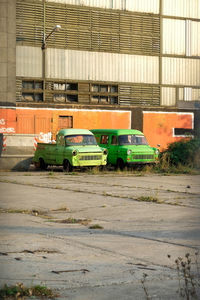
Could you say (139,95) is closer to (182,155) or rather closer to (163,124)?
(163,124)

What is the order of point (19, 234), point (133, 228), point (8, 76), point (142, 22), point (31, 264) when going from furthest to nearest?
point (142, 22) < point (8, 76) < point (133, 228) < point (19, 234) < point (31, 264)

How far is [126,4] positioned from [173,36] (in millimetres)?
3307

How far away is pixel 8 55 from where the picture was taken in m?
27.7

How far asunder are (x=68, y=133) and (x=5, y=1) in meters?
10.5

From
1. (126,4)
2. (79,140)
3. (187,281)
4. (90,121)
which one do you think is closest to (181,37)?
(126,4)

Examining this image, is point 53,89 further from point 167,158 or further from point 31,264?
point 31,264

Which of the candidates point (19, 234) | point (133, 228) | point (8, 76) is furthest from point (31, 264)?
point (8, 76)

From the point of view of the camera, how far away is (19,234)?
7.12 metres

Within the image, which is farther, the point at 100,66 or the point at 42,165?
the point at 100,66

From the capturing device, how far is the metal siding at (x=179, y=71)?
32.2m

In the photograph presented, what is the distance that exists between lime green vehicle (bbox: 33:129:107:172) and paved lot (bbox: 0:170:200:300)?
6.73m

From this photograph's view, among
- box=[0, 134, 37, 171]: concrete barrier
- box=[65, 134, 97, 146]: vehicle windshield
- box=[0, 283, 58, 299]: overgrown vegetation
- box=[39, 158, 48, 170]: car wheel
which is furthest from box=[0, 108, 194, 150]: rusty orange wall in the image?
box=[0, 283, 58, 299]: overgrown vegetation

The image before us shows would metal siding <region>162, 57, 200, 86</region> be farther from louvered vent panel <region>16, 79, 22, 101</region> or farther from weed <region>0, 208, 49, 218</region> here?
weed <region>0, 208, 49, 218</region>

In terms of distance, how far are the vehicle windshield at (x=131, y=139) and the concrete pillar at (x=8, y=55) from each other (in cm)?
807
